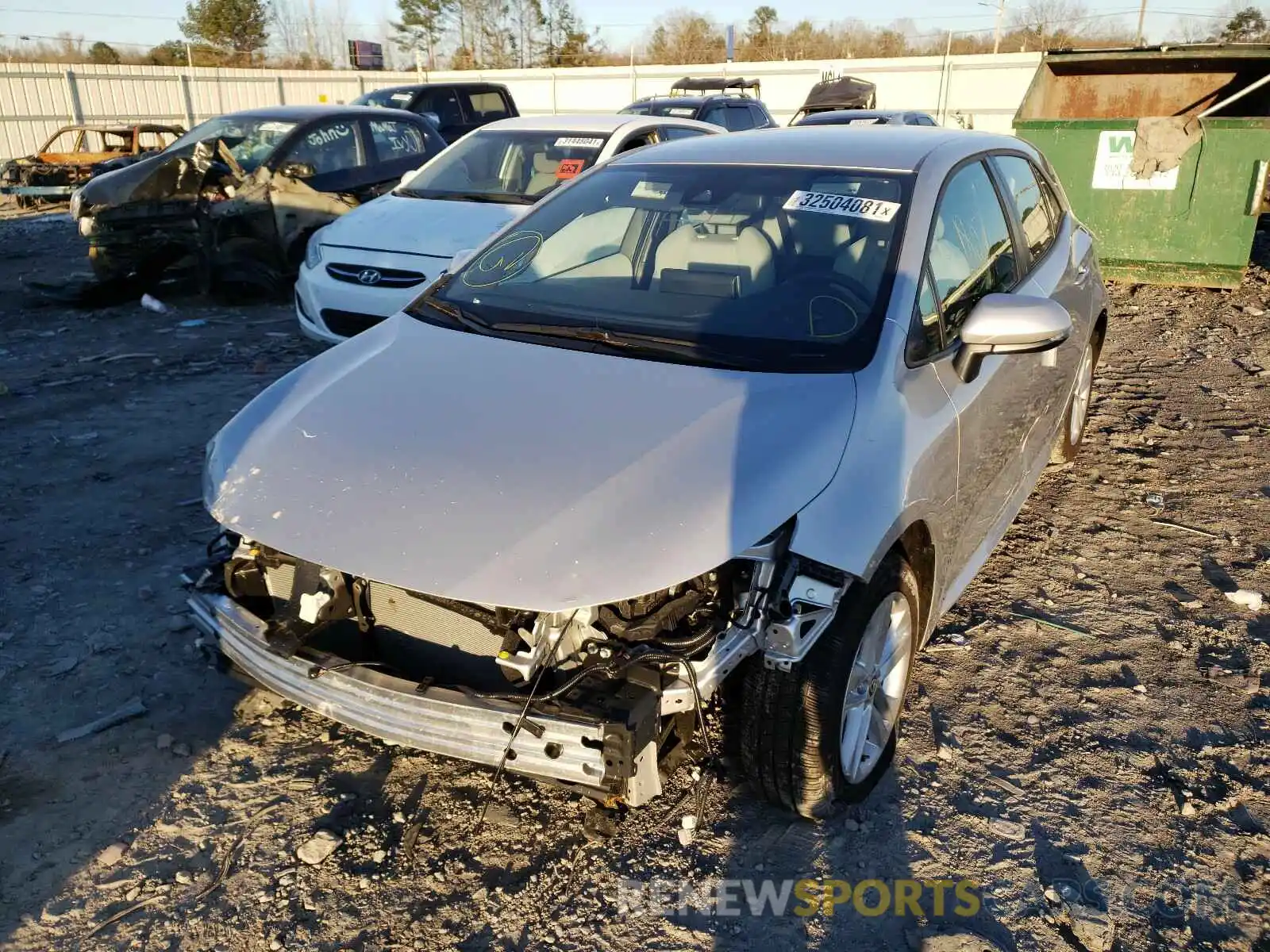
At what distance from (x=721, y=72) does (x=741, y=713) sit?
3028 centimetres

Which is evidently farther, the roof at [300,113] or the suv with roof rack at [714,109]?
the suv with roof rack at [714,109]

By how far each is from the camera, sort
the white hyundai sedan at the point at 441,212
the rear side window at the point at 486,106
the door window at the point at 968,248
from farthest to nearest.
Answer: the rear side window at the point at 486,106, the white hyundai sedan at the point at 441,212, the door window at the point at 968,248

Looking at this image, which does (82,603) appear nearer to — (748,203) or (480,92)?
(748,203)

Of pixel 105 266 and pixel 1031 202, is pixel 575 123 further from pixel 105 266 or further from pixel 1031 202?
pixel 105 266

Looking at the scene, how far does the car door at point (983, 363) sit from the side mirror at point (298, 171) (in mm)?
6833

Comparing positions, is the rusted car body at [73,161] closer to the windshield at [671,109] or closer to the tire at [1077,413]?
the windshield at [671,109]

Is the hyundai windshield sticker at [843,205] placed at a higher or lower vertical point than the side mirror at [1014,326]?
higher

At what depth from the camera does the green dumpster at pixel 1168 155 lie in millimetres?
8664

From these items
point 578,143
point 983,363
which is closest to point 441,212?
point 578,143

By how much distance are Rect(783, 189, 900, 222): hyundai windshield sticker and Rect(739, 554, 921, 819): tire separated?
1176 mm

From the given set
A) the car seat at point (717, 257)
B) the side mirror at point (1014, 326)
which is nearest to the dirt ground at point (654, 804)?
the side mirror at point (1014, 326)

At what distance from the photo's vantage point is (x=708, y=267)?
3295 mm

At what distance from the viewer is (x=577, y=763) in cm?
225

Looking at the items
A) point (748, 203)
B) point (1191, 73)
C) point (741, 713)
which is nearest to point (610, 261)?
point (748, 203)
